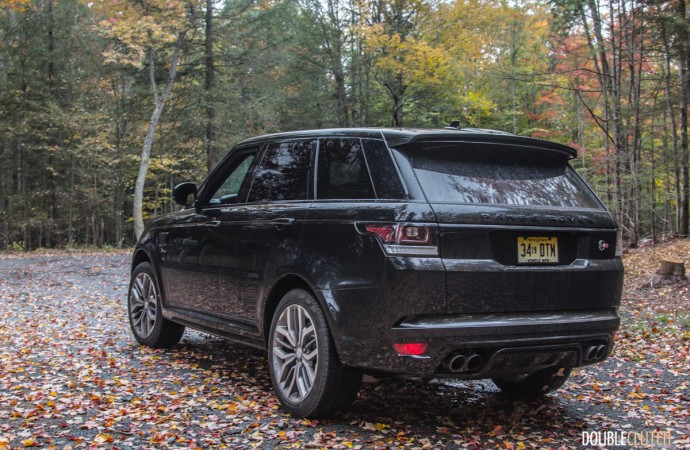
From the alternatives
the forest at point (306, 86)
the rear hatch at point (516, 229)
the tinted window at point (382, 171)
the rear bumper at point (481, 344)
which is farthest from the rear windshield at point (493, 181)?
the forest at point (306, 86)

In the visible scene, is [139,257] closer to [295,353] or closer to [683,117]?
[295,353]

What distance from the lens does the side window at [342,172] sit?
13.5 ft

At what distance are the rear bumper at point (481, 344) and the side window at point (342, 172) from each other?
91cm

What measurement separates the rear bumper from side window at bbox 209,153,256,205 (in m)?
2.05

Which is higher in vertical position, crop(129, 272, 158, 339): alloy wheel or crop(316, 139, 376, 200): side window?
crop(316, 139, 376, 200): side window

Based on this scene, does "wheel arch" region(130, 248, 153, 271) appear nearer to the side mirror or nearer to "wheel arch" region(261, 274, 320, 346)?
the side mirror

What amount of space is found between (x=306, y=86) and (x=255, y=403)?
22740 millimetres

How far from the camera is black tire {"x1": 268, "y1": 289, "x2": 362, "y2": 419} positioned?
4020 mm

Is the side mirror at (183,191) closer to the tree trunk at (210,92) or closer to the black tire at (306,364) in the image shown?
the black tire at (306,364)

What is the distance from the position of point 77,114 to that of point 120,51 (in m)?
5.62

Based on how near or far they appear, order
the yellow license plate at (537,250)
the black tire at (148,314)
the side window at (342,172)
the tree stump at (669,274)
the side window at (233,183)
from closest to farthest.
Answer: the yellow license plate at (537,250)
the side window at (342,172)
the side window at (233,183)
the black tire at (148,314)
the tree stump at (669,274)

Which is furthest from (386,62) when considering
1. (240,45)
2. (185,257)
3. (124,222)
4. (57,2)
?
(124,222)

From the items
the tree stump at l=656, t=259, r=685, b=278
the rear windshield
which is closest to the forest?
the tree stump at l=656, t=259, r=685, b=278

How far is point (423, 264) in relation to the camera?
3.57 meters
